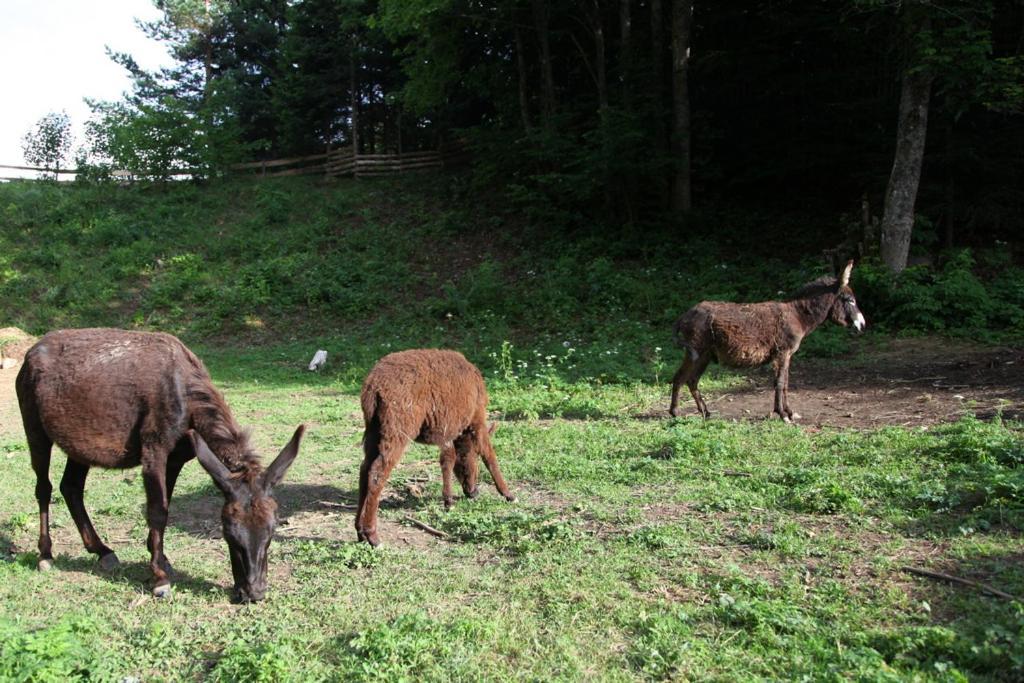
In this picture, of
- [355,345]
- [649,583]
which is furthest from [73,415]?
[355,345]

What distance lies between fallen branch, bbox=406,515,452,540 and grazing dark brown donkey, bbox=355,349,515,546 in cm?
44

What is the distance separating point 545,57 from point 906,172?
1125 cm

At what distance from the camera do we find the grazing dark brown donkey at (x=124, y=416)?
5.52 meters

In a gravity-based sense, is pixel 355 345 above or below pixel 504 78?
below

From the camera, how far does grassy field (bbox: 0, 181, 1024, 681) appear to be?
4129 millimetres

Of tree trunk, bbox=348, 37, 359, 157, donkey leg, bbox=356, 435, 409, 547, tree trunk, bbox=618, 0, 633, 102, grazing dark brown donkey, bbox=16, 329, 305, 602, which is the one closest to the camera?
grazing dark brown donkey, bbox=16, 329, 305, 602

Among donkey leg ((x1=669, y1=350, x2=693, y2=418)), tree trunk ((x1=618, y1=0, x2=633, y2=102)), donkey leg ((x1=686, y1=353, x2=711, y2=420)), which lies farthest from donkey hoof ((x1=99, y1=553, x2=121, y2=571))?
tree trunk ((x1=618, y1=0, x2=633, y2=102))

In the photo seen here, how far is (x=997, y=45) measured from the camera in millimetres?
17969

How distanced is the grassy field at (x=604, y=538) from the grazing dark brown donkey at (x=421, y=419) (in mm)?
332

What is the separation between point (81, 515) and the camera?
6027 millimetres

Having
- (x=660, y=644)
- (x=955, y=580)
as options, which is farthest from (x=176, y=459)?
(x=955, y=580)

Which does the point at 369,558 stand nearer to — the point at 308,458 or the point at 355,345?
the point at 308,458

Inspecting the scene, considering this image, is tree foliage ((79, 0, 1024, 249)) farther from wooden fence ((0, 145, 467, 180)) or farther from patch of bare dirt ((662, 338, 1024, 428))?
patch of bare dirt ((662, 338, 1024, 428))

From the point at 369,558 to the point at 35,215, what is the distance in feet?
85.1
